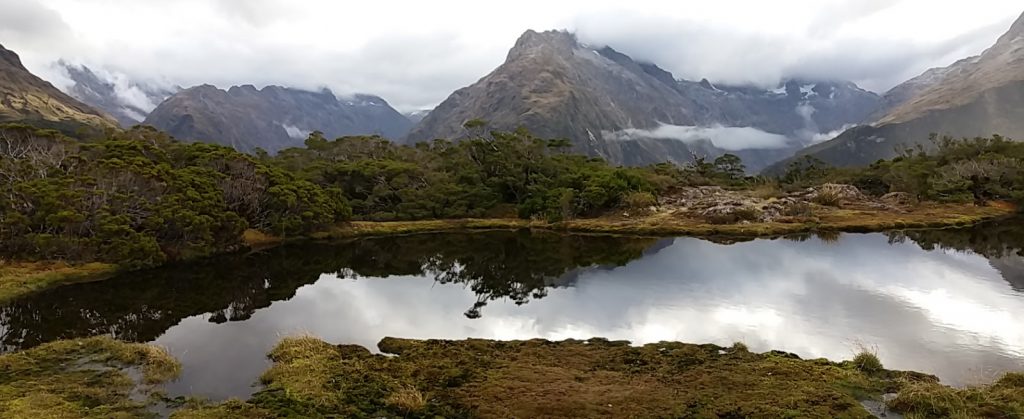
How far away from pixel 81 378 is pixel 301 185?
38998 mm

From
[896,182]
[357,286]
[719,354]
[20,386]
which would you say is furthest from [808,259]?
[896,182]

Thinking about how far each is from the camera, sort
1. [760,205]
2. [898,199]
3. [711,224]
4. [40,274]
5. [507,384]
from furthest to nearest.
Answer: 1. [898,199]
2. [760,205]
3. [711,224]
4. [40,274]
5. [507,384]

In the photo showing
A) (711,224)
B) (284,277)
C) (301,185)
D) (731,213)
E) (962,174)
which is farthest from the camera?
(962,174)

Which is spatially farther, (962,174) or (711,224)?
(962,174)

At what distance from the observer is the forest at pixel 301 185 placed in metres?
37.7

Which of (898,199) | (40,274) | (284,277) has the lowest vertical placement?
(284,277)

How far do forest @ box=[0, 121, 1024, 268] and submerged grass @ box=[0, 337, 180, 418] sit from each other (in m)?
18.1

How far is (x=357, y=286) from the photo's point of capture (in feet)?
120

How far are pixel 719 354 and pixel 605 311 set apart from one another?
808 cm

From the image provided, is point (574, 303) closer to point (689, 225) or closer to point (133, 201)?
point (133, 201)

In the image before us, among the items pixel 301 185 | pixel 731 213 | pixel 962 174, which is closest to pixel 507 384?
pixel 301 185

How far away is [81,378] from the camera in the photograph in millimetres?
19000

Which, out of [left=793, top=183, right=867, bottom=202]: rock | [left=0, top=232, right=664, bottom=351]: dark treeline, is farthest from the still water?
[left=793, top=183, right=867, bottom=202]: rock

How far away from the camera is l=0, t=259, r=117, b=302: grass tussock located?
31409 millimetres
